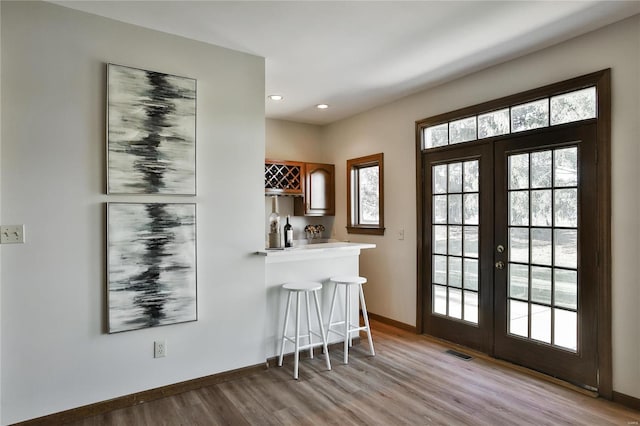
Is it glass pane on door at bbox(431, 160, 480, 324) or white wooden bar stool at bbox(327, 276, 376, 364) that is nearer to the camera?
white wooden bar stool at bbox(327, 276, 376, 364)

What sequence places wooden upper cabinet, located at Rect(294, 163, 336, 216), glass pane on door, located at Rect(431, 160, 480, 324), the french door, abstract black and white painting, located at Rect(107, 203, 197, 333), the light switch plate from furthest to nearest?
wooden upper cabinet, located at Rect(294, 163, 336, 216) < glass pane on door, located at Rect(431, 160, 480, 324) < the french door < abstract black and white painting, located at Rect(107, 203, 197, 333) < the light switch plate

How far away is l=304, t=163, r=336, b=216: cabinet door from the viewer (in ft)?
17.7

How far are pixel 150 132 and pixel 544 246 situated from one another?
3.19 metres

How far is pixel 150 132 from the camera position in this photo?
278cm

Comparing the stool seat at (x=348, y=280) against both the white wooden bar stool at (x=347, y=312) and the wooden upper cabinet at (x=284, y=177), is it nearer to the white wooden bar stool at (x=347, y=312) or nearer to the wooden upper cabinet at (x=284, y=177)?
the white wooden bar stool at (x=347, y=312)

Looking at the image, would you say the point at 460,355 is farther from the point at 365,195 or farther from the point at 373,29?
the point at 373,29

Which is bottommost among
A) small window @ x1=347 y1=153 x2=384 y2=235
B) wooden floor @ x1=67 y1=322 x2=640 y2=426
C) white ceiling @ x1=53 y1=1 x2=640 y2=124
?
wooden floor @ x1=67 y1=322 x2=640 y2=426

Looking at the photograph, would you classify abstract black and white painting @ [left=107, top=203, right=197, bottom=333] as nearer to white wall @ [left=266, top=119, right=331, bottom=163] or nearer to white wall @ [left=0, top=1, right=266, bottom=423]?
white wall @ [left=0, top=1, right=266, bottom=423]

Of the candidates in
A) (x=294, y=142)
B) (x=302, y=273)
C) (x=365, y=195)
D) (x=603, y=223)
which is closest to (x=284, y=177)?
(x=294, y=142)

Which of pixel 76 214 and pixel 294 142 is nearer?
pixel 76 214

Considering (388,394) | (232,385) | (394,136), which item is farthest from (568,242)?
(232,385)

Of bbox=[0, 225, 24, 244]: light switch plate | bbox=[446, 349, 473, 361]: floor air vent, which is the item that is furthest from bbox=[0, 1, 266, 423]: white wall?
bbox=[446, 349, 473, 361]: floor air vent

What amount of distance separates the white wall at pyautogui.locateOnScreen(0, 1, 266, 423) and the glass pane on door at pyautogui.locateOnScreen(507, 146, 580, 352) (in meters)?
2.45

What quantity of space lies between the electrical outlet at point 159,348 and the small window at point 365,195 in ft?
9.29
